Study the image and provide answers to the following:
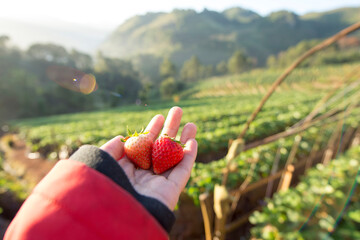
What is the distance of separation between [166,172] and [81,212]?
2.02ft

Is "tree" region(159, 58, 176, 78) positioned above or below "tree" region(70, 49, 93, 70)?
below

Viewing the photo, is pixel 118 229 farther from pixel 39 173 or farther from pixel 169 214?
pixel 39 173

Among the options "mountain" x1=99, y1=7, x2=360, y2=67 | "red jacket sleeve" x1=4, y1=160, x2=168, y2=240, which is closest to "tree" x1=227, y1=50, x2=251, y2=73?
"mountain" x1=99, y1=7, x2=360, y2=67

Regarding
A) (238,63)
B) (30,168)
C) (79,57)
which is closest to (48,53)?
(79,57)

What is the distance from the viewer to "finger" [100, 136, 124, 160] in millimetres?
1112

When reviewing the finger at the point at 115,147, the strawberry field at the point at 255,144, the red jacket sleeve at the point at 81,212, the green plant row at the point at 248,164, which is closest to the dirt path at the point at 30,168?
the strawberry field at the point at 255,144

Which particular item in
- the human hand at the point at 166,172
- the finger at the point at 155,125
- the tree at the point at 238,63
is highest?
the tree at the point at 238,63

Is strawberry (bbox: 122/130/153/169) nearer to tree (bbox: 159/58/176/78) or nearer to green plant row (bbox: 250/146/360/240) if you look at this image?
green plant row (bbox: 250/146/360/240)

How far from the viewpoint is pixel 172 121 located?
1218 millimetres

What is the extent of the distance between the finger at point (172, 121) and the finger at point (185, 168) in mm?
128

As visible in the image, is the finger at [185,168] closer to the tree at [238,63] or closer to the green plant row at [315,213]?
the green plant row at [315,213]

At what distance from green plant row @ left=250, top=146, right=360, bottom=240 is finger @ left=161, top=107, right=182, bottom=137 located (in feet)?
5.11

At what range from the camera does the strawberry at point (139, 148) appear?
1108mm

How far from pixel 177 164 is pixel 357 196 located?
8.30ft
